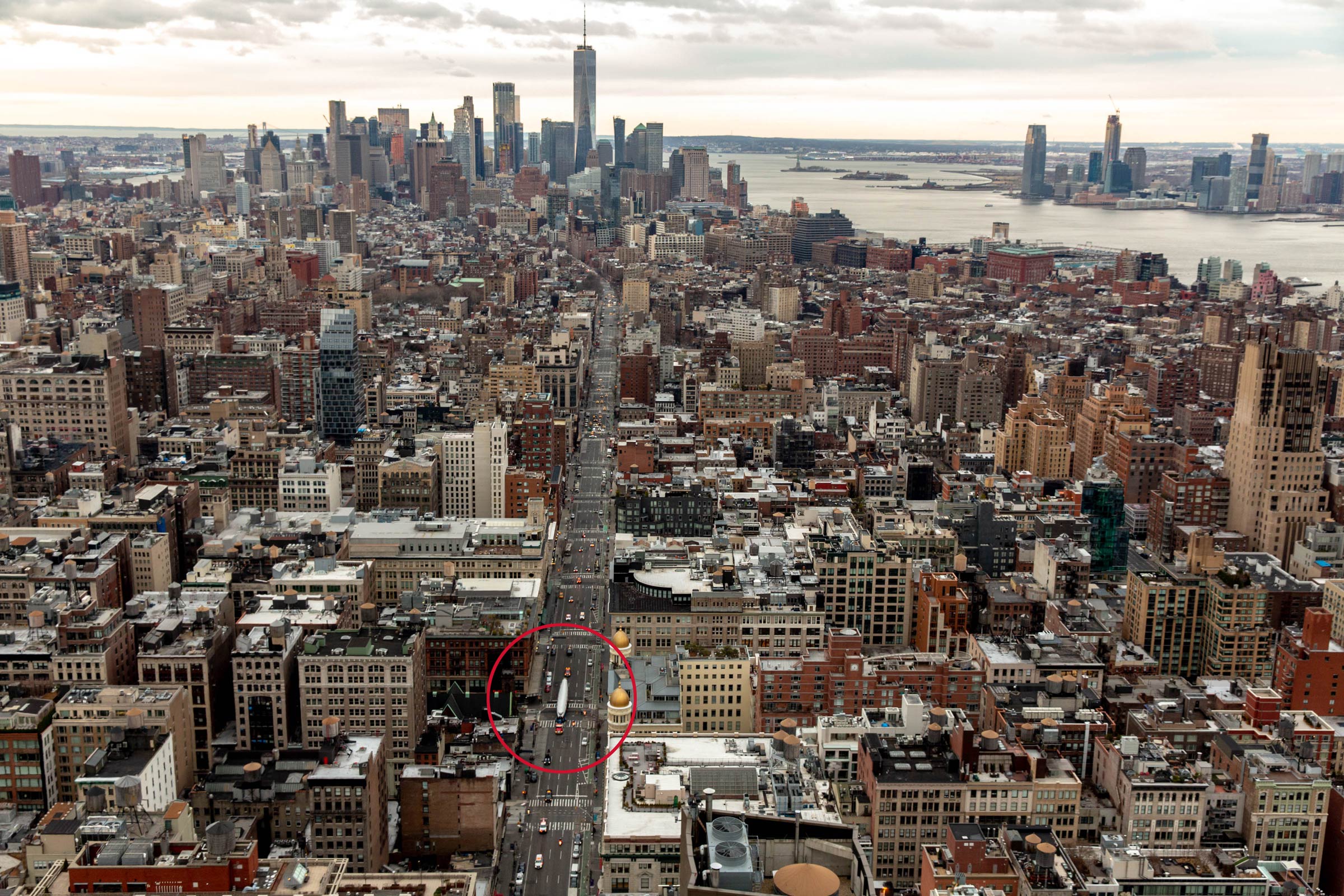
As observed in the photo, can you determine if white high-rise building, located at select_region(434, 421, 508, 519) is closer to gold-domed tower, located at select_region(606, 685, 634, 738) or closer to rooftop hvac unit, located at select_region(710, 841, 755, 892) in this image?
gold-domed tower, located at select_region(606, 685, 634, 738)

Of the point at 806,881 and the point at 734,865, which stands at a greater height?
the point at 734,865

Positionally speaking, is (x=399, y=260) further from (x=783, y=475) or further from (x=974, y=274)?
(x=783, y=475)

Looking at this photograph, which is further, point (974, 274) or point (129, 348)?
point (974, 274)

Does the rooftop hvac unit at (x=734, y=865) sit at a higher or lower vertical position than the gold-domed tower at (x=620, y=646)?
higher

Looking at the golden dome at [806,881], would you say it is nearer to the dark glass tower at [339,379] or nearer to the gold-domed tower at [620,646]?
the gold-domed tower at [620,646]

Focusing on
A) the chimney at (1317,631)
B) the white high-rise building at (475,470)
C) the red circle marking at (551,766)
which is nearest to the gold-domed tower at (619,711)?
the red circle marking at (551,766)

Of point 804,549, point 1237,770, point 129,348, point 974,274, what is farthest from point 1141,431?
point 974,274

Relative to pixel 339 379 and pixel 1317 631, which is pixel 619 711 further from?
pixel 339 379

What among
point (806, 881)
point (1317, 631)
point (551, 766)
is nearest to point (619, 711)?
point (551, 766)
